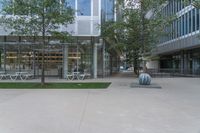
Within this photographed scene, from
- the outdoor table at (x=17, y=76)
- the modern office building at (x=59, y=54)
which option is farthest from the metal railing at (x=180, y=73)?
the outdoor table at (x=17, y=76)

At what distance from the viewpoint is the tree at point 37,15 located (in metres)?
24.0

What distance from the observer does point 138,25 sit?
2917 centimetres

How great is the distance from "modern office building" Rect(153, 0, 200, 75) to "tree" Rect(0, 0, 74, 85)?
16.8m

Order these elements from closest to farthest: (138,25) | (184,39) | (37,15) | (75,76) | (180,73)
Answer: (37,15) → (138,25) → (75,76) → (184,39) → (180,73)

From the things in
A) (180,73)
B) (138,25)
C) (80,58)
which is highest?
(138,25)

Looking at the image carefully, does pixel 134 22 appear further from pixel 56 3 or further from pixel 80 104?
pixel 80 104

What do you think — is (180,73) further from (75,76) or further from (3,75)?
(3,75)

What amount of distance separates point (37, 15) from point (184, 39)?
2647 centimetres

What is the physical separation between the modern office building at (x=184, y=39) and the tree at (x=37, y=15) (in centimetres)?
1677

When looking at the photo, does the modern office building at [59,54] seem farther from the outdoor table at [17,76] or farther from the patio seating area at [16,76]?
the outdoor table at [17,76]

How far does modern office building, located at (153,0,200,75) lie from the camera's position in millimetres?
42928

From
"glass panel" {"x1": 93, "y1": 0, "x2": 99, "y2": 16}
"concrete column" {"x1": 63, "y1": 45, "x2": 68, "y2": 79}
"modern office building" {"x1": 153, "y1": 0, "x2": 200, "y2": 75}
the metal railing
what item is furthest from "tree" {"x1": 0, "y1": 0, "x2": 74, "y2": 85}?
the metal railing

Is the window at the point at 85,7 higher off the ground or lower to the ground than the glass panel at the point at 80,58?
higher

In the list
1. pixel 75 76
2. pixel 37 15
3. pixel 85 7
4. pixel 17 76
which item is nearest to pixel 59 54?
pixel 75 76
